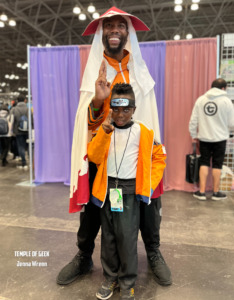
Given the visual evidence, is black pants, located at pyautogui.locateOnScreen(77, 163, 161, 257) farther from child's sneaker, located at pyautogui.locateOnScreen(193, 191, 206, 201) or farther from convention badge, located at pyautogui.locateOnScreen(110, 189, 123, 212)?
child's sneaker, located at pyautogui.locateOnScreen(193, 191, 206, 201)

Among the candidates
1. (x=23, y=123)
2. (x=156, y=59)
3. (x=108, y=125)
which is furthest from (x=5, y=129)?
(x=108, y=125)

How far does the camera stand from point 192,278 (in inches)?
74.9

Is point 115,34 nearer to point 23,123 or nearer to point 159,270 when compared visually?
point 159,270

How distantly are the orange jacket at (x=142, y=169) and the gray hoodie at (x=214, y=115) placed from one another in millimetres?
2196

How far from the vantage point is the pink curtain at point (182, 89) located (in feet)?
12.6

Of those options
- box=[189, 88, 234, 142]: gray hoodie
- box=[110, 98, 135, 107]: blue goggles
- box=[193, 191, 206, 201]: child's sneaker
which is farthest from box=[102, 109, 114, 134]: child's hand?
box=[193, 191, 206, 201]: child's sneaker

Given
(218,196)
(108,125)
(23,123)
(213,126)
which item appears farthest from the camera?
(23,123)

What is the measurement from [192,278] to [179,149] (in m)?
2.38

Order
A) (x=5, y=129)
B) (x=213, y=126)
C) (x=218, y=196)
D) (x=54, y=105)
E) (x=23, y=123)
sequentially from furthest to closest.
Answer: (x=5, y=129), (x=23, y=123), (x=54, y=105), (x=218, y=196), (x=213, y=126)

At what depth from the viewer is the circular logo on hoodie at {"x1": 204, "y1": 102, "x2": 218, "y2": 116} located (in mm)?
3562

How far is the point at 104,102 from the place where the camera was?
165 cm

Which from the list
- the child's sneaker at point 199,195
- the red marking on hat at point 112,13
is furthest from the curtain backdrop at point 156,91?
the red marking on hat at point 112,13

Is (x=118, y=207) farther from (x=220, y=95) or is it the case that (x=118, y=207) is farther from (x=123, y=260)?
(x=220, y=95)

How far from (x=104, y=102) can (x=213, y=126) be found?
234 centimetres
